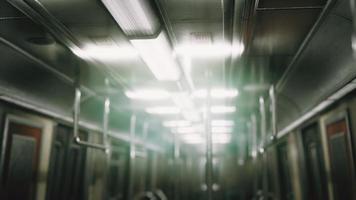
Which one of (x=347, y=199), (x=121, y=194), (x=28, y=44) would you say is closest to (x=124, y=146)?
(x=121, y=194)

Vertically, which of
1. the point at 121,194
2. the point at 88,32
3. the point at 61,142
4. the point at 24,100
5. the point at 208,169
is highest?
the point at 88,32

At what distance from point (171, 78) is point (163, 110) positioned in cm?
333

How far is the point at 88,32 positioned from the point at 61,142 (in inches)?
101

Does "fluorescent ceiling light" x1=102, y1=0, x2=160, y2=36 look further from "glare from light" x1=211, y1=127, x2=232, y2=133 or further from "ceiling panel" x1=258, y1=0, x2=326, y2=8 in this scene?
"glare from light" x1=211, y1=127, x2=232, y2=133

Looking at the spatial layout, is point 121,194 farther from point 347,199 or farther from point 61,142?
point 347,199

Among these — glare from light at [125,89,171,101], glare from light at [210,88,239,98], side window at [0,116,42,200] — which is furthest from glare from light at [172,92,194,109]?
side window at [0,116,42,200]

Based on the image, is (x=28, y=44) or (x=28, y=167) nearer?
(x=28, y=44)

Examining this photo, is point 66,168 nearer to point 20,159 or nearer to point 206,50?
point 20,159

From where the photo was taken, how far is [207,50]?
3375mm

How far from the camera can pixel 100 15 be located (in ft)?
9.02

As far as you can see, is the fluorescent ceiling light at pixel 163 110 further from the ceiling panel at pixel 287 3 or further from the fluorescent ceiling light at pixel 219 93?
the ceiling panel at pixel 287 3

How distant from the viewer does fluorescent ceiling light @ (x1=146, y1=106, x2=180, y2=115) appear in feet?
22.2

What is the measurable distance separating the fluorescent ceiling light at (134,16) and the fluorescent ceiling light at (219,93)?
9.20 feet

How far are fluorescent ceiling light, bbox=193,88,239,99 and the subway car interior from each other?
0.06 metres
